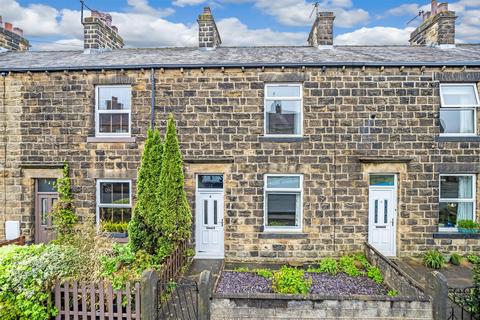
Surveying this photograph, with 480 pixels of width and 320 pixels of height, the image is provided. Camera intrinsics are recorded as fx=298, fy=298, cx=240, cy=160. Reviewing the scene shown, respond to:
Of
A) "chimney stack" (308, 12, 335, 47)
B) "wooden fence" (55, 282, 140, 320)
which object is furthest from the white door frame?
"chimney stack" (308, 12, 335, 47)

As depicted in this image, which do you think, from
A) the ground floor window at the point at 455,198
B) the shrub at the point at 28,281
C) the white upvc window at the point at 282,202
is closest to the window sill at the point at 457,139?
the ground floor window at the point at 455,198

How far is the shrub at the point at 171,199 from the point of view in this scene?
7.66 metres

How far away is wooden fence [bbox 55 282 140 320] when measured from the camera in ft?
18.5

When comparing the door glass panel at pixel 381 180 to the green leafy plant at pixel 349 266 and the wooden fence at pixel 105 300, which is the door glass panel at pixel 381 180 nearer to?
the green leafy plant at pixel 349 266

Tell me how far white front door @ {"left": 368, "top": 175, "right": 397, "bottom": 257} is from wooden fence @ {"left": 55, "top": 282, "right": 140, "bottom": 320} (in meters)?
7.57

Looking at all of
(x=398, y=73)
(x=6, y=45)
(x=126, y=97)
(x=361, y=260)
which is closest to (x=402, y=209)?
(x=361, y=260)

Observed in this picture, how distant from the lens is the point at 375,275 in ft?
26.0

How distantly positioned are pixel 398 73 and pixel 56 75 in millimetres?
11390

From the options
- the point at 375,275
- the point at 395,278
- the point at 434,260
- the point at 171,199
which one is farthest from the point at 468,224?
the point at 171,199

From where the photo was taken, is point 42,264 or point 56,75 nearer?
point 42,264

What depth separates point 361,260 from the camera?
9156 mm

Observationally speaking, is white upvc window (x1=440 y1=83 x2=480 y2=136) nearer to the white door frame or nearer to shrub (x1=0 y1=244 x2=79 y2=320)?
the white door frame

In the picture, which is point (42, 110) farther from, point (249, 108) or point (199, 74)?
point (249, 108)

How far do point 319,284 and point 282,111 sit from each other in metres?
5.38
